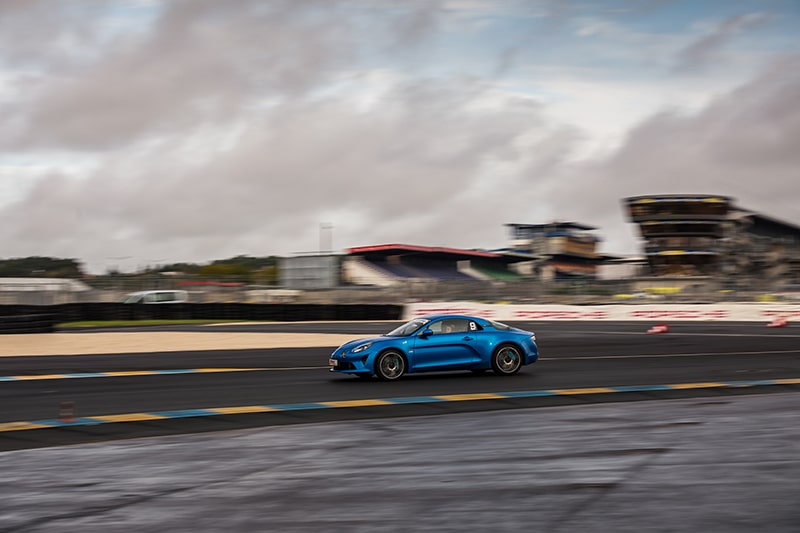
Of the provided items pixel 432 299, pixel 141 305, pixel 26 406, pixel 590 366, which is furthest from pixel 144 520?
pixel 432 299

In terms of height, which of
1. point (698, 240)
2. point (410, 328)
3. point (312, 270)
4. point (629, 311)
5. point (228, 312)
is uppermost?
point (698, 240)

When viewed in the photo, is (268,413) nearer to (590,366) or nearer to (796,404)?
(796,404)

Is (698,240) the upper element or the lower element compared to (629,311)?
upper

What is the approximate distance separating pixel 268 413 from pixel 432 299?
118ft

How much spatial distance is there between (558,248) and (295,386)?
334ft

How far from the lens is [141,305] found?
128ft

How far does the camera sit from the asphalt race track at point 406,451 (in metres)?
5.64

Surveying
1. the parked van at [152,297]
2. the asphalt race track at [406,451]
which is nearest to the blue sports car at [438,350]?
the asphalt race track at [406,451]

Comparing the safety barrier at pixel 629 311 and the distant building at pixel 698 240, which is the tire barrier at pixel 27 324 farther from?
the distant building at pixel 698 240

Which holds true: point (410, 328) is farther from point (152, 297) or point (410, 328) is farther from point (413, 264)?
point (413, 264)

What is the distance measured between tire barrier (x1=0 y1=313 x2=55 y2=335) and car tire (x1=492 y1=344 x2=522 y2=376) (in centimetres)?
1743

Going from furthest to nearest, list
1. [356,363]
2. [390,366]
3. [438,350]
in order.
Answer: [438,350] < [390,366] < [356,363]

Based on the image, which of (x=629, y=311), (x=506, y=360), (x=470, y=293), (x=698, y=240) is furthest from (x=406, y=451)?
(x=698, y=240)

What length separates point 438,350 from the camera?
47.9 feet
